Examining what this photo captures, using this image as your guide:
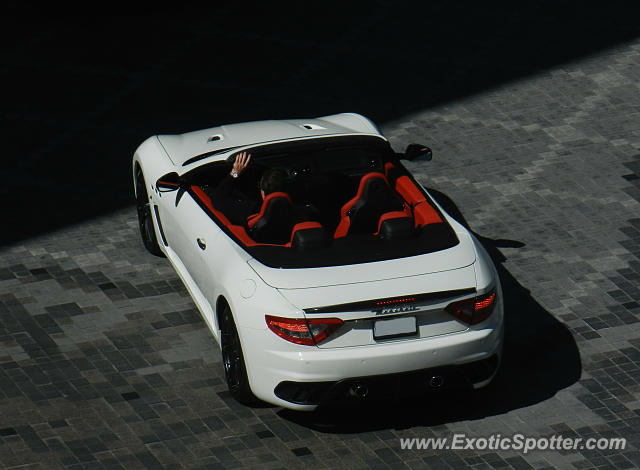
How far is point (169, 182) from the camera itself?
9.76m

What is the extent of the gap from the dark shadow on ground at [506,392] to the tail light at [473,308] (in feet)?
1.98

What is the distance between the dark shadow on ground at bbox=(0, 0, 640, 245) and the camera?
43.2 feet

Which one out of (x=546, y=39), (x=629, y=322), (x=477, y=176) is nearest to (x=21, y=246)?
(x=477, y=176)

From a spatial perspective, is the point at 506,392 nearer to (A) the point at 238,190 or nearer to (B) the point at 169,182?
(A) the point at 238,190

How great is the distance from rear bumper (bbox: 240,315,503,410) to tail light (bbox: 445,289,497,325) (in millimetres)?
86

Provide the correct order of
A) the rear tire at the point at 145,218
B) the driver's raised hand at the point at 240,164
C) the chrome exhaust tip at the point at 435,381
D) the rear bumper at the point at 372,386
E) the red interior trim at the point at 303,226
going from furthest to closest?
the rear tire at the point at 145,218 → the driver's raised hand at the point at 240,164 → the red interior trim at the point at 303,226 → the chrome exhaust tip at the point at 435,381 → the rear bumper at the point at 372,386

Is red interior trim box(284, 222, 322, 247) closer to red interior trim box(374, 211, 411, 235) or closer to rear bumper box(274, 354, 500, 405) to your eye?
red interior trim box(374, 211, 411, 235)

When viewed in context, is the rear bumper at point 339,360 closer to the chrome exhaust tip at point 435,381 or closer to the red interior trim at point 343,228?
the chrome exhaust tip at point 435,381

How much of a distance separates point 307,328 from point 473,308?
43.6 inches

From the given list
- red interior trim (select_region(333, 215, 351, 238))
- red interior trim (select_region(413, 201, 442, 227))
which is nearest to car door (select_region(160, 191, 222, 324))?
red interior trim (select_region(333, 215, 351, 238))

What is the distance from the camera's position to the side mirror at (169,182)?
9.73 meters

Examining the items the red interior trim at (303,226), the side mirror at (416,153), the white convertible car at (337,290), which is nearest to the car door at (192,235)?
the white convertible car at (337,290)

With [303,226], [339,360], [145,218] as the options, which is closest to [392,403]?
[339,360]

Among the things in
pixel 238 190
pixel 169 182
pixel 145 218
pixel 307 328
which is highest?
pixel 169 182
